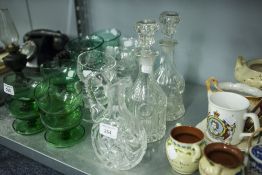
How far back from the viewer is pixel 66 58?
847 millimetres

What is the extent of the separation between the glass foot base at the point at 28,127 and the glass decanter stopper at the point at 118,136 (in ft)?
0.67

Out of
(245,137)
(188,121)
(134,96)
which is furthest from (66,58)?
(245,137)

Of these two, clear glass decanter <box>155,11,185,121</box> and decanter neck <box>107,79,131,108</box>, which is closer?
decanter neck <box>107,79,131,108</box>

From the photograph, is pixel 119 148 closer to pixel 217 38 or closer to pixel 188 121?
pixel 188 121

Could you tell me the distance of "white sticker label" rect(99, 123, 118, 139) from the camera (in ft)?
1.95

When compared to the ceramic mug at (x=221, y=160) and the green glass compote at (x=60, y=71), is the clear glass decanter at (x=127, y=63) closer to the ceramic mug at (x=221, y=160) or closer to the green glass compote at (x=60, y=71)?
the green glass compote at (x=60, y=71)

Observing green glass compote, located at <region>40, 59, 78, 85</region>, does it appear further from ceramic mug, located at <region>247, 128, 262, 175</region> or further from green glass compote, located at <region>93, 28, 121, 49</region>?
ceramic mug, located at <region>247, 128, 262, 175</region>

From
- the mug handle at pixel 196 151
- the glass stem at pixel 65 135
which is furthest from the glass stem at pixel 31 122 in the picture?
the mug handle at pixel 196 151

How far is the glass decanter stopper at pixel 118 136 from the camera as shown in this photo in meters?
0.60

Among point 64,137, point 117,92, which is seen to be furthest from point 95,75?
point 64,137

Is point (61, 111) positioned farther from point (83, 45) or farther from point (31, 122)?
point (83, 45)

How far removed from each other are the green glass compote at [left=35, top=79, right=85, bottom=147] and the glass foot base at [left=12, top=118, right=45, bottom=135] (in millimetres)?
34

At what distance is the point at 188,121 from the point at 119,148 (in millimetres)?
223

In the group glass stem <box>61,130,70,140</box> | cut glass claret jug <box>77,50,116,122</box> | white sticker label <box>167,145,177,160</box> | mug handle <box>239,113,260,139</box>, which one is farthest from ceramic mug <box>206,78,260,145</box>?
glass stem <box>61,130,70,140</box>
